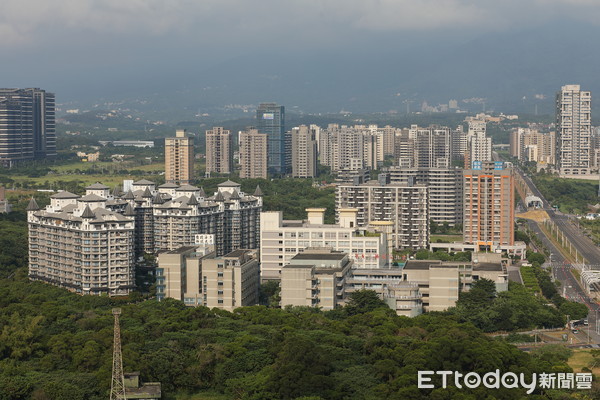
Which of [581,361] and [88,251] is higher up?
[88,251]

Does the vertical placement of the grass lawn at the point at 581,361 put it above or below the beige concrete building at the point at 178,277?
below

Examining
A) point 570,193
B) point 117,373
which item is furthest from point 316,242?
point 570,193

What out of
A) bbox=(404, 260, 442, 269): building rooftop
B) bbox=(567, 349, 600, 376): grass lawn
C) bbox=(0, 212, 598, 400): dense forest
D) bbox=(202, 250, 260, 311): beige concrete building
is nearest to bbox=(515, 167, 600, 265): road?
bbox=(404, 260, 442, 269): building rooftop

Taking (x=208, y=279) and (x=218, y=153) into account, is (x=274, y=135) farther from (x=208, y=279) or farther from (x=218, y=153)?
(x=208, y=279)

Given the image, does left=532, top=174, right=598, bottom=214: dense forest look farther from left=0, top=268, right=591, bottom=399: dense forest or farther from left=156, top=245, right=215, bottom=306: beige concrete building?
left=0, top=268, right=591, bottom=399: dense forest

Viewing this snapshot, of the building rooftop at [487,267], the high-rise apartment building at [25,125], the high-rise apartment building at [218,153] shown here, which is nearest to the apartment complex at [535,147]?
the high-rise apartment building at [218,153]

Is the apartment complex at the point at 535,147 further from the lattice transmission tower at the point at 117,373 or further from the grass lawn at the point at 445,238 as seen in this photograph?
the lattice transmission tower at the point at 117,373

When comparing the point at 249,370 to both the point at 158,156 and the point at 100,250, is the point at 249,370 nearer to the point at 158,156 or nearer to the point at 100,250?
the point at 100,250
